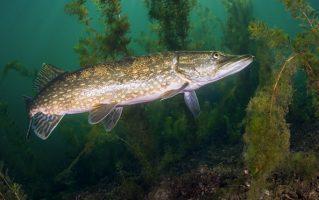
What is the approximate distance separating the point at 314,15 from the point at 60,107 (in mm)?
3814

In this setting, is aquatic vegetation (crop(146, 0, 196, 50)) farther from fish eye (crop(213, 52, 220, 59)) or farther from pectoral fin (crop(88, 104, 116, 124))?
pectoral fin (crop(88, 104, 116, 124))

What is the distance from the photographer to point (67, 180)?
290 inches

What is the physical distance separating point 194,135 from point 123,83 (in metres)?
2.82

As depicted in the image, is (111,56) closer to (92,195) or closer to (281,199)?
(92,195)

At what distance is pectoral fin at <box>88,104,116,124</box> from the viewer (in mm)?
4691

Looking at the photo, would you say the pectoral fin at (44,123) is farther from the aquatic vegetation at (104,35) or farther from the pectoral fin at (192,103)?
the pectoral fin at (192,103)

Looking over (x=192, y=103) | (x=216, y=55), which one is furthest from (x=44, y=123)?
(x=216, y=55)

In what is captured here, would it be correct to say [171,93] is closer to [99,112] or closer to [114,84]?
[114,84]

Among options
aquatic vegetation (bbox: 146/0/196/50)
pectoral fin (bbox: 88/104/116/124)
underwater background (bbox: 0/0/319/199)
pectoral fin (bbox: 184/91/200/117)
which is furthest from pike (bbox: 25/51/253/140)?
aquatic vegetation (bbox: 146/0/196/50)

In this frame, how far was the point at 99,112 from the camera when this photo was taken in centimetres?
476

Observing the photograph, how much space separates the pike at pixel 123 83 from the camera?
15.7ft

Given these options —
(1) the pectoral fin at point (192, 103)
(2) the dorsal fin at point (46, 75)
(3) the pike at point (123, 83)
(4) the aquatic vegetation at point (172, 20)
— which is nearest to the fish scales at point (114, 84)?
(3) the pike at point (123, 83)

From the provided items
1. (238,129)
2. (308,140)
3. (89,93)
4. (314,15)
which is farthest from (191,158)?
(314,15)

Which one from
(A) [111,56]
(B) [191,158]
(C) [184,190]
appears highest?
(A) [111,56]
